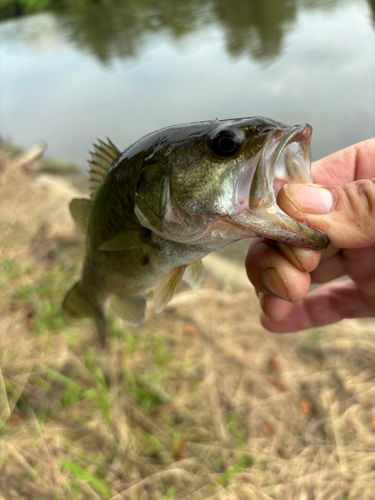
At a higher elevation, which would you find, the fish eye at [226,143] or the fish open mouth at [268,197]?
the fish eye at [226,143]

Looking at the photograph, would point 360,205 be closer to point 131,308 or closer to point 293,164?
point 293,164

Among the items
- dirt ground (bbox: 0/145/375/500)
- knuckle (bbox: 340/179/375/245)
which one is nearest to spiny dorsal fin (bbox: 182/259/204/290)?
knuckle (bbox: 340/179/375/245)

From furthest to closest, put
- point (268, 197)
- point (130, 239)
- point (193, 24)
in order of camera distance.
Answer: point (193, 24), point (130, 239), point (268, 197)

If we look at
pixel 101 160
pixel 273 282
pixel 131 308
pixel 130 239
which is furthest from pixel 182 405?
pixel 101 160

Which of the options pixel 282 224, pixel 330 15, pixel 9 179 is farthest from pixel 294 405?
pixel 330 15

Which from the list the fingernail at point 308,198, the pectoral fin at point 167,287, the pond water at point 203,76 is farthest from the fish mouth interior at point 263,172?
the pond water at point 203,76

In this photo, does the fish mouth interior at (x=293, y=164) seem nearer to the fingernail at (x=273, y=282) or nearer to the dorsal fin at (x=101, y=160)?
the fingernail at (x=273, y=282)
